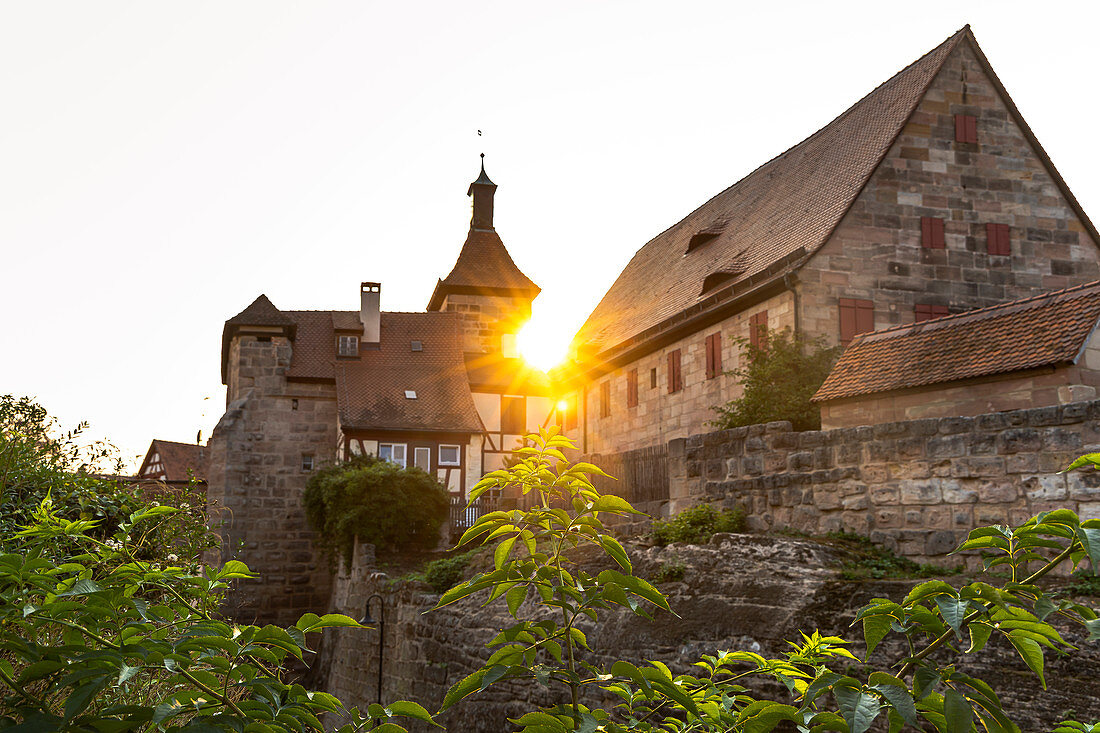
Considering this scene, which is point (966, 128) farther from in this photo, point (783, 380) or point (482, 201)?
point (482, 201)

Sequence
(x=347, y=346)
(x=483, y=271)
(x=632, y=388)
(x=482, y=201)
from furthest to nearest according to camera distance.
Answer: (x=482, y=201) < (x=483, y=271) < (x=347, y=346) < (x=632, y=388)

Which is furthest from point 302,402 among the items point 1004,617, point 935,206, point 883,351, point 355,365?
point 1004,617

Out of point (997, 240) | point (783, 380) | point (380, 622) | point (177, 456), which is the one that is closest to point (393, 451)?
point (380, 622)

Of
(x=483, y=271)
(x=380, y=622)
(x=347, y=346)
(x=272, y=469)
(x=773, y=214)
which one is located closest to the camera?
(x=380, y=622)

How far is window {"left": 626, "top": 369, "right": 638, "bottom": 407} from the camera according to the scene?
2578 cm

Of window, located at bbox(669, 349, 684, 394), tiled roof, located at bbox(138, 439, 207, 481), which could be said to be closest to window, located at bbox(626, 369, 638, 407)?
window, located at bbox(669, 349, 684, 394)

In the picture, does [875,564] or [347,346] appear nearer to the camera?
[875,564]

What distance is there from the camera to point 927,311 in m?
20.0

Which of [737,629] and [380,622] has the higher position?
[737,629]

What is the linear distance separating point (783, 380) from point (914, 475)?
26.3 feet

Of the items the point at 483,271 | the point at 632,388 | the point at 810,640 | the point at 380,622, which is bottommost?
the point at 380,622

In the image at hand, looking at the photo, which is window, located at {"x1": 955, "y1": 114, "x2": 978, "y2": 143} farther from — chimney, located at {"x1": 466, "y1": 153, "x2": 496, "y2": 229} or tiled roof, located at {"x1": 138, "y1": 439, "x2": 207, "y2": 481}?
tiled roof, located at {"x1": 138, "y1": 439, "x2": 207, "y2": 481}

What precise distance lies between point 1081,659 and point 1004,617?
5694mm

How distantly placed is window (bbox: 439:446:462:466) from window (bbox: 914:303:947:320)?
14.2 meters
